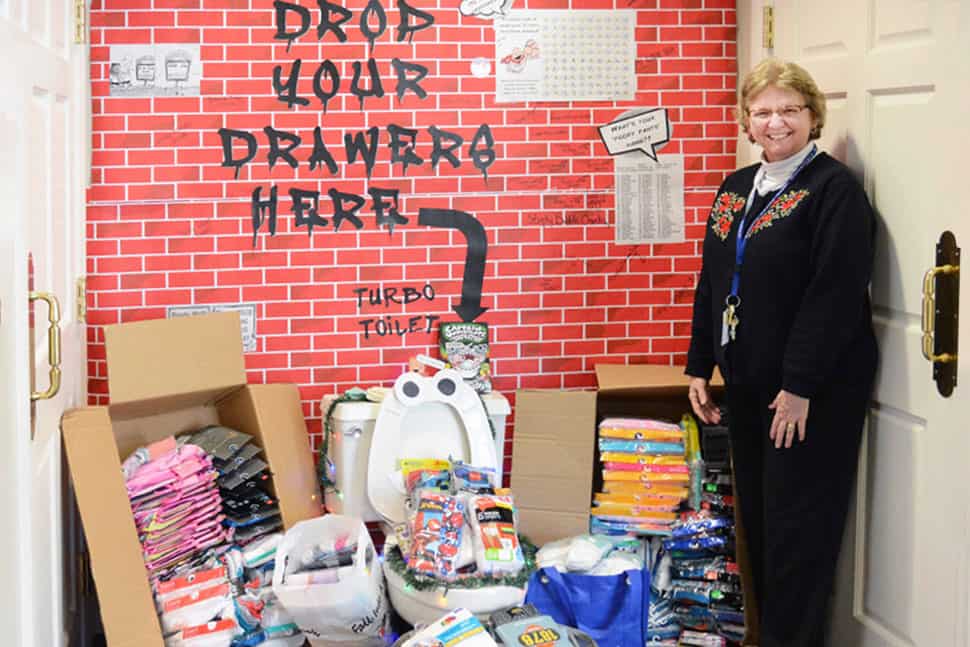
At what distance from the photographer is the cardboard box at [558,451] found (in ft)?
13.0

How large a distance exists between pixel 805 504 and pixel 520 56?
1876mm

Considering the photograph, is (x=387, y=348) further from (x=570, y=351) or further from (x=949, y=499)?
(x=949, y=499)

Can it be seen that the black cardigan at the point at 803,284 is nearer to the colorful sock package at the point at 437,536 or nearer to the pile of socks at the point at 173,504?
the colorful sock package at the point at 437,536

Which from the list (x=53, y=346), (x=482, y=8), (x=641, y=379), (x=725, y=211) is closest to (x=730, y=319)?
(x=725, y=211)

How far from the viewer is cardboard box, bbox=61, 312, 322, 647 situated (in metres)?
3.41

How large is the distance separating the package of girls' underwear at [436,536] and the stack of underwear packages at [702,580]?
0.82 m

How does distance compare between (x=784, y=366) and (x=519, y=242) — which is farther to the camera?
(x=519, y=242)

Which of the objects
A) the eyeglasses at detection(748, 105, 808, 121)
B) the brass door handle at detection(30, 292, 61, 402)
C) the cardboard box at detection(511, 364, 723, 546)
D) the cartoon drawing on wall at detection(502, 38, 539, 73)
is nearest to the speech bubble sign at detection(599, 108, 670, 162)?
the cartoon drawing on wall at detection(502, 38, 539, 73)

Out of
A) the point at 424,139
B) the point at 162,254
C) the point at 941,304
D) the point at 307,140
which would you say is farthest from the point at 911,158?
the point at 162,254

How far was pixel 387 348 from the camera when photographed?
4.21m

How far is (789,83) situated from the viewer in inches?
129

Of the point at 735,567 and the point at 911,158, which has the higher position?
the point at 911,158

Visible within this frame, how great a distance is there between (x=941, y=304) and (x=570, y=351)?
1.65 m

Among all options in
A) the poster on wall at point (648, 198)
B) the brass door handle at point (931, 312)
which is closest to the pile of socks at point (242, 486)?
the poster on wall at point (648, 198)
